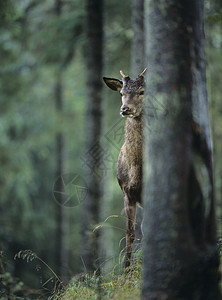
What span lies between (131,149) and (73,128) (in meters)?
9.43

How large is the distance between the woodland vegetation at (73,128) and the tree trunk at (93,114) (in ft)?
0.07

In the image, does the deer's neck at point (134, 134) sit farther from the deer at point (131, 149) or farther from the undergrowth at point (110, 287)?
the undergrowth at point (110, 287)

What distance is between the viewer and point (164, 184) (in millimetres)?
3500

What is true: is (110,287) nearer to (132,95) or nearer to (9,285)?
(9,285)

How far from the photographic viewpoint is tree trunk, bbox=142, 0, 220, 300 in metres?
3.43

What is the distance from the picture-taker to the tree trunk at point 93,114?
8.54 metres

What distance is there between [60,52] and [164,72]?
7.82m

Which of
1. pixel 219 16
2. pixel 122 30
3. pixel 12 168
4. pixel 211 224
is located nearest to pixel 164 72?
pixel 211 224

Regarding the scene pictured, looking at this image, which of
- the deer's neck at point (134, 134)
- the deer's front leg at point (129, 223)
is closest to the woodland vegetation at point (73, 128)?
the deer's front leg at point (129, 223)

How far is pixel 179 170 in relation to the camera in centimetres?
345

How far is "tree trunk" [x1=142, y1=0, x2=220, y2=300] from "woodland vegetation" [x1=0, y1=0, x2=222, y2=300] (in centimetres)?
4

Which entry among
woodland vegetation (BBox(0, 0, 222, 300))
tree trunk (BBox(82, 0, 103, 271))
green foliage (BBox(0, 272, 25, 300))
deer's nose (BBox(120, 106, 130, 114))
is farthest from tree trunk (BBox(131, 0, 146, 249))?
green foliage (BBox(0, 272, 25, 300))

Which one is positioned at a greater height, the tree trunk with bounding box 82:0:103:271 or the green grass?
the tree trunk with bounding box 82:0:103:271

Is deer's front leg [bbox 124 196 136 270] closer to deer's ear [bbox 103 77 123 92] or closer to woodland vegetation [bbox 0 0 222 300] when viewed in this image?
woodland vegetation [bbox 0 0 222 300]
